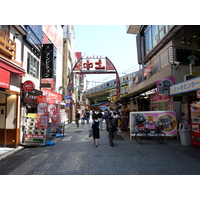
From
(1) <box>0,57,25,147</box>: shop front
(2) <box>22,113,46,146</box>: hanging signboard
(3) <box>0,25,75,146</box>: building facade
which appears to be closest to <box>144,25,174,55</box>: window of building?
(3) <box>0,25,75,146</box>: building facade

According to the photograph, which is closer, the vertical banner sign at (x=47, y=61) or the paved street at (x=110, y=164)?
the paved street at (x=110, y=164)

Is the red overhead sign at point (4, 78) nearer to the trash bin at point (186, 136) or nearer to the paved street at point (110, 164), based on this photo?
the paved street at point (110, 164)

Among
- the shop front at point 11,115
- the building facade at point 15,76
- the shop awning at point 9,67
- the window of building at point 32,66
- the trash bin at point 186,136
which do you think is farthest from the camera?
the window of building at point 32,66

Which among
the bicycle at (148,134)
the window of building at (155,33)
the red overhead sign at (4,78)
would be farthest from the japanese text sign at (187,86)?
the red overhead sign at (4,78)

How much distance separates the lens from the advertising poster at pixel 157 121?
10.0 meters

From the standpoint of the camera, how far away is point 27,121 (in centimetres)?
961

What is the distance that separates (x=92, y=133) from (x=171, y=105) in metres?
5.91

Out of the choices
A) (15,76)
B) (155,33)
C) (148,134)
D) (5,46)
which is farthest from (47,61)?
(155,33)

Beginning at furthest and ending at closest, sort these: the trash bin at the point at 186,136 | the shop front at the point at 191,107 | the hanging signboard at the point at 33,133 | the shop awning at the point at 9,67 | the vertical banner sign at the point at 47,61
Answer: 1. the vertical banner sign at the point at 47,61
2. the hanging signboard at the point at 33,133
3. the trash bin at the point at 186,136
4. the shop front at the point at 191,107
5. the shop awning at the point at 9,67

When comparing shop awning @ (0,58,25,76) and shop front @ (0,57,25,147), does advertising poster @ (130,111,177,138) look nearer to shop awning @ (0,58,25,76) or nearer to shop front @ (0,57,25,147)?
shop front @ (0,57,25,147)

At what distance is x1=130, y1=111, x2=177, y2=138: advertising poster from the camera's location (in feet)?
32.9

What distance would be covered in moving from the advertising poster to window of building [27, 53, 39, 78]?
316 inches

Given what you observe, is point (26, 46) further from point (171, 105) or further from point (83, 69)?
point (83, 69)

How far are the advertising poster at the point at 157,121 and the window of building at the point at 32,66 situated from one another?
26.3 feet
